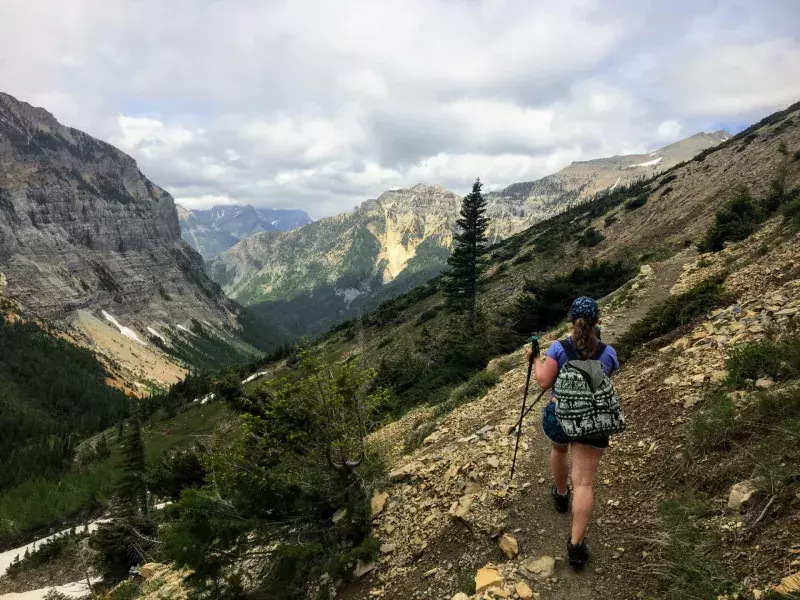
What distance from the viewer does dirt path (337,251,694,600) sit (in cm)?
527

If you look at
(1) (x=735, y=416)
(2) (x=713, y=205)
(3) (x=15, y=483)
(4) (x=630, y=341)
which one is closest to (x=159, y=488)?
(4) (x=630, y=341)

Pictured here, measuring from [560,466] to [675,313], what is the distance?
893 cm

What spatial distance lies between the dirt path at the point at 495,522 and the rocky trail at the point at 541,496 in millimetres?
18

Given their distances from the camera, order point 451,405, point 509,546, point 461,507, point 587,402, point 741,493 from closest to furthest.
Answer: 1. point 741,493
2. point 587,402
3. point 509,546
4. point 461,507
5. point 451,405

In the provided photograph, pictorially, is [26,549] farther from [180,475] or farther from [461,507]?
[461,507]

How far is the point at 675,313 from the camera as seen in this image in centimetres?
1246

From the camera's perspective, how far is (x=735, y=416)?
6160 millimetres

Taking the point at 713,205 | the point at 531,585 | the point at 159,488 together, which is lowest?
the point at 159,488

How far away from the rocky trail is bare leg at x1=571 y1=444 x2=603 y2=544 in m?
0.56

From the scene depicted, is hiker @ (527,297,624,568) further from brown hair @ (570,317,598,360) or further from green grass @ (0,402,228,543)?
green grass @ (0,402,228,543)

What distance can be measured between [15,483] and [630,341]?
112722mm

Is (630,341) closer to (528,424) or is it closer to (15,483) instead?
(528,424)

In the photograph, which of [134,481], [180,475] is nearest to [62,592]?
[134,481]

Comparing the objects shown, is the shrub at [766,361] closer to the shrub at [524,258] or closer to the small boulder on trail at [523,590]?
the small boulder on trail at [523,590]
